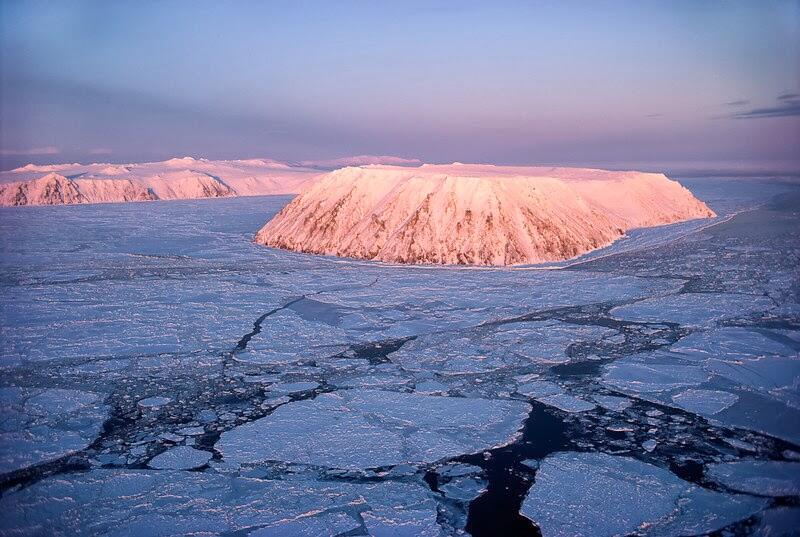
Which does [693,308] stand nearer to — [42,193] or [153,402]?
[153,402]

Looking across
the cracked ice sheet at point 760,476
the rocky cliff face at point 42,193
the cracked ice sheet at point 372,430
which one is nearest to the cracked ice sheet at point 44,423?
the cracked ice sheet at point 372,430

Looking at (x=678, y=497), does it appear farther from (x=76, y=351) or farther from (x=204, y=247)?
(x=204, y=247)

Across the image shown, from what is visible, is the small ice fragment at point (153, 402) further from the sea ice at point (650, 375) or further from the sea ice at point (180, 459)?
the sea ice at point (650, 375)

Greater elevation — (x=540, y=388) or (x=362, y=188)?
(x=362, y=188)

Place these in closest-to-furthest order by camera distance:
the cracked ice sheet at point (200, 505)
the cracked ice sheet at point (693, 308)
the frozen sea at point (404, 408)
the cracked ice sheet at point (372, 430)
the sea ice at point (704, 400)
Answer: the cracked ice sheet at point (200, 505)
the frozen sea at point (404, 408)
the cracked ice sheet at point (372, 430)
the sea ice at point (704, 400)
the cracked ice sheet at point (693, 308)

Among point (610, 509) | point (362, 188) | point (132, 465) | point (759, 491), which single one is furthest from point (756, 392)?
point (362, 188)

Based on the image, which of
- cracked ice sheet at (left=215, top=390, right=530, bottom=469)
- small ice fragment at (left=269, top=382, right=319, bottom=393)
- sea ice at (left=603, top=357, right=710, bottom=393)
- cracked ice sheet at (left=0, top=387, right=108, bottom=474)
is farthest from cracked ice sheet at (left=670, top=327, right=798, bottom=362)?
cracked ice sheet at (left=0, top=387, right=108, bottom=474)

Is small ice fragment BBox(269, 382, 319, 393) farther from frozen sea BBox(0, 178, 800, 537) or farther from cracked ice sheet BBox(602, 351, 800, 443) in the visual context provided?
cracked ice sheet BBox(602, 351, 800, 443)
